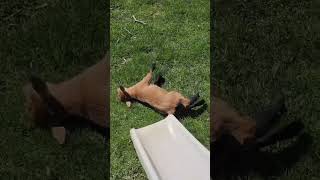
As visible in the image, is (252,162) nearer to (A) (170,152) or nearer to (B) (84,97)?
(A) (170,152)

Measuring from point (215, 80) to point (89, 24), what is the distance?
2.38 feet

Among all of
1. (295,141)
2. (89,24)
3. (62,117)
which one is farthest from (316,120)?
(89,24)

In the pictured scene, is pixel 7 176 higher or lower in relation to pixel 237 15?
lower

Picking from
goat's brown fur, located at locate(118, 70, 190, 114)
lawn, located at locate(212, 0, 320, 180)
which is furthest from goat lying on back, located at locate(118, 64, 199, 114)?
lawn, located at locate(212, 0, 320, 180)

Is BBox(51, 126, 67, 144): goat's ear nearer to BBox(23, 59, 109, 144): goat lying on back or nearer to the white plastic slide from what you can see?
BBox(23, 59, 109, 144): goat lying on back

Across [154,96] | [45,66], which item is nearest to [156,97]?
[154,96]

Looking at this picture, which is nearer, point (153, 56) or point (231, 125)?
point (231, 125)

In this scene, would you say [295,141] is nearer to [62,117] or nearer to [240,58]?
[240,58]

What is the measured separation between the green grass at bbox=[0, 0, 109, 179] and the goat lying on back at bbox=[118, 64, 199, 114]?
27 centimetres

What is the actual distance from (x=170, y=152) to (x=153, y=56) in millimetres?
764

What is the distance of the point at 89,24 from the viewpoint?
2906 mm

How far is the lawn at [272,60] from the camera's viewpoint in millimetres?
2357

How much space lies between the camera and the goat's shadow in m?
2.03

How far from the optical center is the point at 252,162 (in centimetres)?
209
